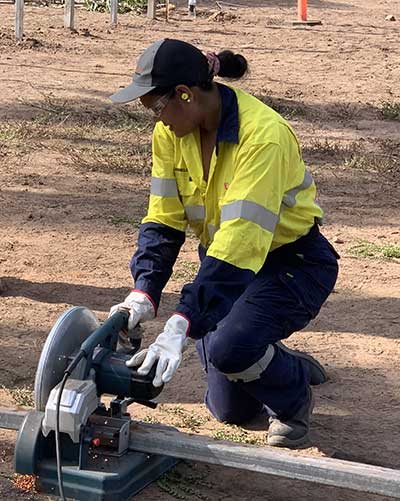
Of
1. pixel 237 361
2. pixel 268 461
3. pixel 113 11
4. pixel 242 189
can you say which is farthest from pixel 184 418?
pixel 113 11

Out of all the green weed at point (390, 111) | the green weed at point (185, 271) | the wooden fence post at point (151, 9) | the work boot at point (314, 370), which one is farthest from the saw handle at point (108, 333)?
the wooden fence post at point (151, 9)

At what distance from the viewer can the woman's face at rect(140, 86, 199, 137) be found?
421 centimetres

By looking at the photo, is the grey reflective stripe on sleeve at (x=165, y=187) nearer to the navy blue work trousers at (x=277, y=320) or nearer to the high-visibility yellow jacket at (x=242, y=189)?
the high-visibility yellow jacket at (x=242, y=189)

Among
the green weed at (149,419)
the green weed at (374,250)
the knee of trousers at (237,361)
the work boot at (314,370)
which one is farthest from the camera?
the green weed at (374,250)

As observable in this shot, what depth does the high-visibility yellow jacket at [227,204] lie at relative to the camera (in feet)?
13.6

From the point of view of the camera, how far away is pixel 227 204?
4.26 meters

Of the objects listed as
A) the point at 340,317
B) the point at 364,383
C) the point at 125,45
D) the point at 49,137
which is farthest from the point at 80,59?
the point at 364,383

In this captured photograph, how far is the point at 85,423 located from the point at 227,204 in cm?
99

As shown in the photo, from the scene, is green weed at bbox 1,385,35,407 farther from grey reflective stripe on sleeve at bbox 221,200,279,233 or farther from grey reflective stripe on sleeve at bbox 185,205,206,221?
grey reflective stripe on sleeve at bbox 221,200,279,233

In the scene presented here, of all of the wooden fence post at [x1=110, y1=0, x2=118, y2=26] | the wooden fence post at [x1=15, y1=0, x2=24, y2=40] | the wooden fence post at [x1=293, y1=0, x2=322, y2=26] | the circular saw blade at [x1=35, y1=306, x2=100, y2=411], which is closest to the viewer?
the circular saw blade at [x1=35, y1=306, x2=100, y2=411]

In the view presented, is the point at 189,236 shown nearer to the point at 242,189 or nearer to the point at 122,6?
the point at 242,189

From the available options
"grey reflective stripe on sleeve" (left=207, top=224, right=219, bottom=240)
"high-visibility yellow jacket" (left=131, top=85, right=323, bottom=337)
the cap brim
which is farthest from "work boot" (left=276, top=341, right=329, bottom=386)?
the cap brim

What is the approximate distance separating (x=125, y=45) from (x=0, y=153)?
6240mm

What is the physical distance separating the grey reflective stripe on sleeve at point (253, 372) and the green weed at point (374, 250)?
9.75 ft
